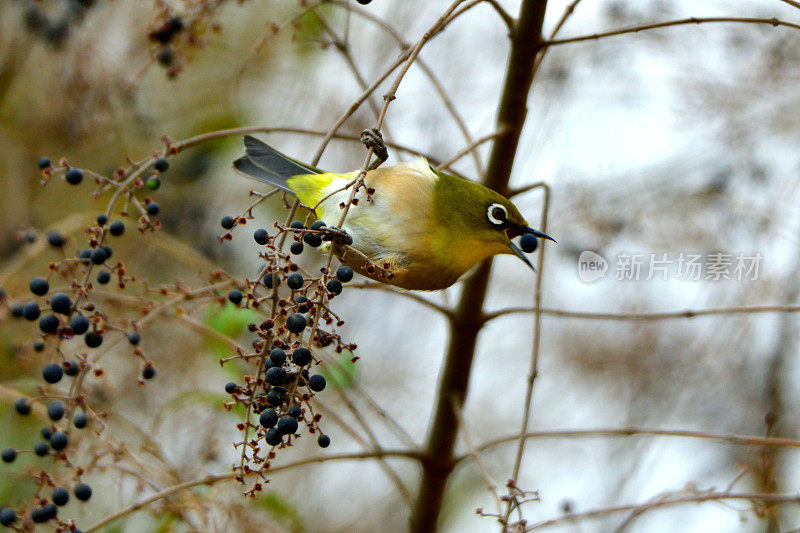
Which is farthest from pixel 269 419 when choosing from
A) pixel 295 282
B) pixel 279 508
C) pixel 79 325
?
pixel 279 508

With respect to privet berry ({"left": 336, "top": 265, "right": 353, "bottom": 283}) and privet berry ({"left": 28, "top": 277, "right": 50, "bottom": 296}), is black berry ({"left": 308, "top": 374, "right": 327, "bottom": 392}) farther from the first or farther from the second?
privet berry ({"left": 28, "top": 277, "right": 50, "bottom": 296})

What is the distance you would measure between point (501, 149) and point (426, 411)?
356 centimetres

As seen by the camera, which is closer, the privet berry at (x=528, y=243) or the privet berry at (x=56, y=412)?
the privet berry at (x=56, y=412)

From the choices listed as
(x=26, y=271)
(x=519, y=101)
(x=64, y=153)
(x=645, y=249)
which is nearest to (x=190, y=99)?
(x=64, y=153)

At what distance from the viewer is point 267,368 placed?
5.43ft

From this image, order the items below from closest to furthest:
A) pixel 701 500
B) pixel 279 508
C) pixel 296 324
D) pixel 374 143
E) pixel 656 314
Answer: pixel 296 324, pixel 374 143, pixel 701 500, pixel 656 314, pixel 279 508

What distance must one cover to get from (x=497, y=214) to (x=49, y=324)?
4.57 ft

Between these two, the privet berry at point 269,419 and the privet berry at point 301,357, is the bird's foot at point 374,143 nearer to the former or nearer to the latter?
the privet berry at point 301,357

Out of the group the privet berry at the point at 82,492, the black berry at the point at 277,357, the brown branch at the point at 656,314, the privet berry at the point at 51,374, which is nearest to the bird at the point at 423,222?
the brown branch at the point at 656,314

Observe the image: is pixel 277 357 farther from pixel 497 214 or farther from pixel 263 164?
pixel 263 164

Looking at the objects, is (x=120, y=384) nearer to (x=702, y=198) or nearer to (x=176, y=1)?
(x=176, y=1)

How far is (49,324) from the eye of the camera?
6.73 feet

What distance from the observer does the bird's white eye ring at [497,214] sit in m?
2.50

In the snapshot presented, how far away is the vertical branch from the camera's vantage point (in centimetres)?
235
